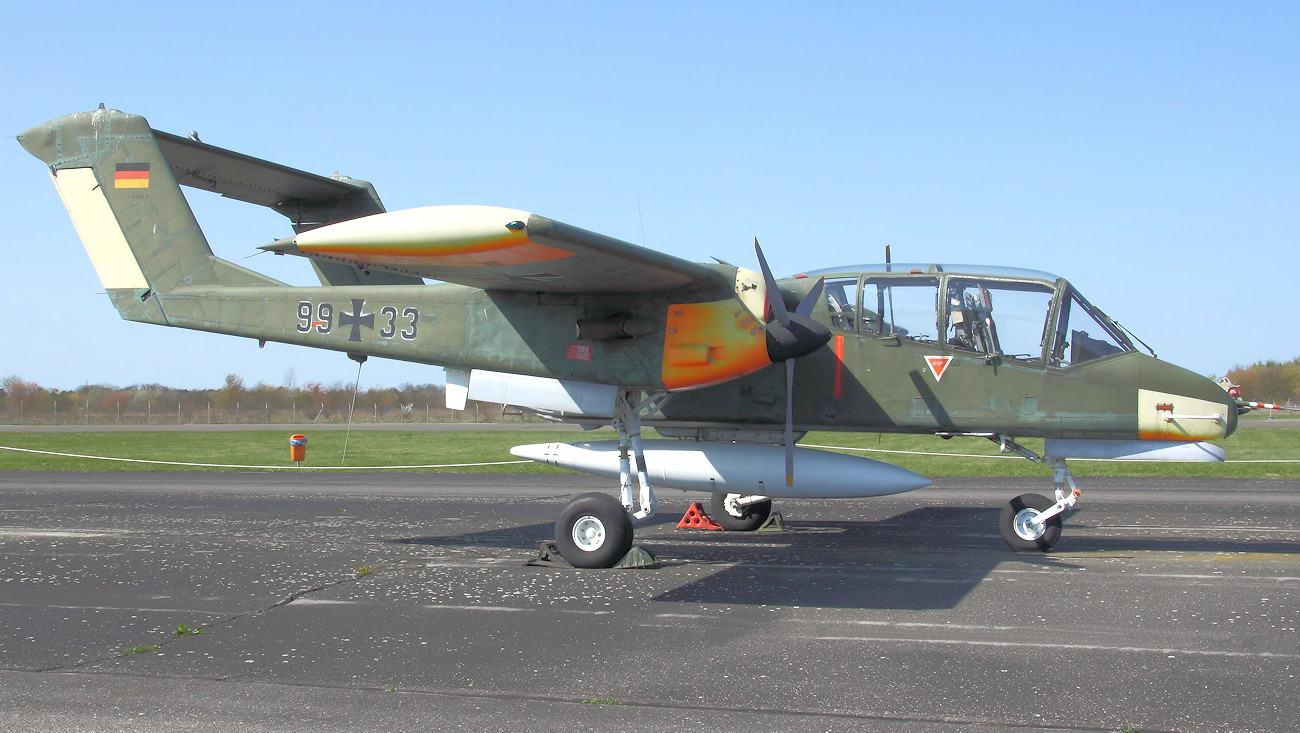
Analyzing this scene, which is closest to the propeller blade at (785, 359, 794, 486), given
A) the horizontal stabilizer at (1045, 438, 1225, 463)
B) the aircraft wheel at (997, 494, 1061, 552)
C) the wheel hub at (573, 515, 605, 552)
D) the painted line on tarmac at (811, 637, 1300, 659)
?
the wheel hub at (573, 515, 605, 552)

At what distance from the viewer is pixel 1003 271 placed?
34.5ft

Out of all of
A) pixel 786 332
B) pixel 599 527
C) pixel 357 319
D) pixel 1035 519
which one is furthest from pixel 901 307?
pixel 357 319

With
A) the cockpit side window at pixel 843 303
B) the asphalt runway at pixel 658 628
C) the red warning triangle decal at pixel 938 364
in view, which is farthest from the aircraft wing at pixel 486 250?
the asphalt runway at pixel 658 628

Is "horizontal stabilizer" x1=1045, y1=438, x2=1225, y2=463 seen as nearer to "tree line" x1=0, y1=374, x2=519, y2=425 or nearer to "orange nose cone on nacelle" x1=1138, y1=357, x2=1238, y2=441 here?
"orange nose cone on nacelle" x1=1138, y1=357, x2=1238, y2=441

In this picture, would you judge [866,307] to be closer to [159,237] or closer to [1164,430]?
[1164,430]

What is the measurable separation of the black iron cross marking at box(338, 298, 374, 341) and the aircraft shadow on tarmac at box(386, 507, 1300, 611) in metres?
2.70

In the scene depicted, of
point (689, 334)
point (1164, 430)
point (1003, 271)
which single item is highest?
point (1003, 271)

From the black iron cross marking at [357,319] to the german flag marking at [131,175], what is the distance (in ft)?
11.6

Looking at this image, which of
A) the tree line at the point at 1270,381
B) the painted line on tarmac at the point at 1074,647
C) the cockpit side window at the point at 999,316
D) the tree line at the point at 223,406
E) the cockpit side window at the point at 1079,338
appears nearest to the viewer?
the painted line on tarmac at the point at 1074,647

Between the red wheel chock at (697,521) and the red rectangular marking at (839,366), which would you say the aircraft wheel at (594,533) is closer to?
the red rectangular marking at (839,366)

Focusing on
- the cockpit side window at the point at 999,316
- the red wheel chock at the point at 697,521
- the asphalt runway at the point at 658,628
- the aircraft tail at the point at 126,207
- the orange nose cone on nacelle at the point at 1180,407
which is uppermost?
the aircraft tail at the point at 126,207

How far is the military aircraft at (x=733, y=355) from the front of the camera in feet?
32.3

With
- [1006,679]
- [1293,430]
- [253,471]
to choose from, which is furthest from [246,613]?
[1293,430]

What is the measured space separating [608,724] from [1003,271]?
24.1ft
